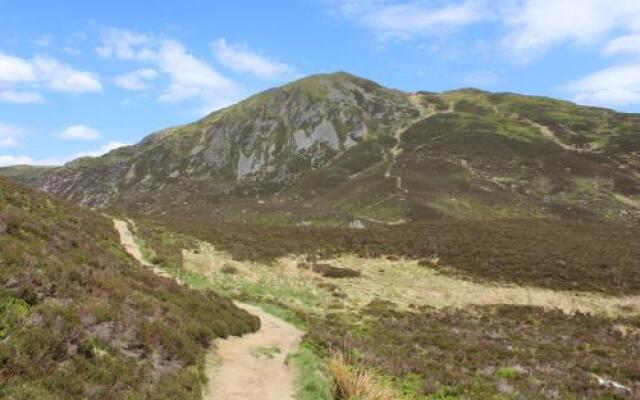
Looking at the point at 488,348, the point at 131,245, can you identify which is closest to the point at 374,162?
the point at 131,245

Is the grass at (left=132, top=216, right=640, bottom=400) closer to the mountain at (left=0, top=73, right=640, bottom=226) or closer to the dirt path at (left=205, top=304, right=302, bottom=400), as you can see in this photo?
the dirt path at (left=205, top=304, right=302, bottom=400)

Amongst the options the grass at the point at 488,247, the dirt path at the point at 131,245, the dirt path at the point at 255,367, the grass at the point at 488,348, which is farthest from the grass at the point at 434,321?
the dirt path at the point at 131,245

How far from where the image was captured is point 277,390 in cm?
1414

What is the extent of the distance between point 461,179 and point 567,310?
62.5 m

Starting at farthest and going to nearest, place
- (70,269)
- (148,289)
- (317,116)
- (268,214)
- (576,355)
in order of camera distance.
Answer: (317,116), (268,214), (576,355), (148,289), (70,269)

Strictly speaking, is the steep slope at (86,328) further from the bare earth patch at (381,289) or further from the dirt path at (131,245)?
the bare earth patch at (381,289)

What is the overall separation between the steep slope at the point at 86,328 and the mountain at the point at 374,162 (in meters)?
58.3

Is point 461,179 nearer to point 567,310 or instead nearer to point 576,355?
point 567,310

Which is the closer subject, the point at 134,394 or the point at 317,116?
the point at 134,394

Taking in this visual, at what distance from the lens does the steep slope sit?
34.1 feet

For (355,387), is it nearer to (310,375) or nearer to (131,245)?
(310,375)

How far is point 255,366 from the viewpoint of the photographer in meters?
16.6

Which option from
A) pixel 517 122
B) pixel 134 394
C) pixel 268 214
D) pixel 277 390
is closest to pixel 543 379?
pixel 277 390

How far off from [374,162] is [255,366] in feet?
340
